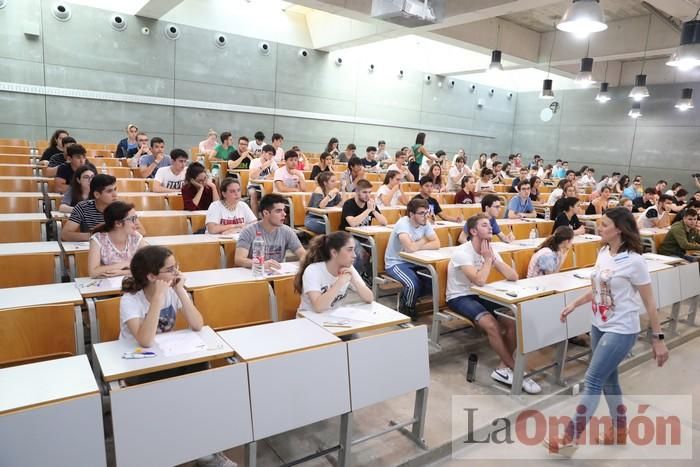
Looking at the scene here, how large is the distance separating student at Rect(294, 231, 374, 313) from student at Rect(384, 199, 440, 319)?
3.81 feet

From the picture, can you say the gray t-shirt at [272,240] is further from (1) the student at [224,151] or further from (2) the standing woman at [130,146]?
(2) the standing woman at [130,146]

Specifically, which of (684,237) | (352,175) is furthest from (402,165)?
(684,237)

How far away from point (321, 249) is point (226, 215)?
5.47 ft

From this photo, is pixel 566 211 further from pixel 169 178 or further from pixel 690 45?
pixel 169 178

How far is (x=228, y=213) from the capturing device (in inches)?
170

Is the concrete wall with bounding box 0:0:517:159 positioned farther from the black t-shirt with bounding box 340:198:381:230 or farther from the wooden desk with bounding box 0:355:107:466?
the wooden desk with bounding box 0:355:107:466

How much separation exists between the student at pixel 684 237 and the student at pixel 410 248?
11.6ft

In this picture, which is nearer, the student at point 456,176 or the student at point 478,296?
the student at point 478,296

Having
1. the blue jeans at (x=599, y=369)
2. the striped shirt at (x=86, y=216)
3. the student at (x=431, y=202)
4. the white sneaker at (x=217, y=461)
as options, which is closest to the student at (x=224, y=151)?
the student at (x=431, y=202)

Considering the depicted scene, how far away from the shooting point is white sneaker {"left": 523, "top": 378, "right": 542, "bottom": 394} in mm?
3328

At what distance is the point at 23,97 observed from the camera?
351 inches

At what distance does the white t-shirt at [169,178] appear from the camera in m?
5.77

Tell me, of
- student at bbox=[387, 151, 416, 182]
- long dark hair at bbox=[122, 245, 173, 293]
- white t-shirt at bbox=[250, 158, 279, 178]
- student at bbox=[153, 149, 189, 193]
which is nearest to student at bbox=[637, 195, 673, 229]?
student at bbox=[387, 151, 416, 182]

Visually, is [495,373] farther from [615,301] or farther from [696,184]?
[696,184]
